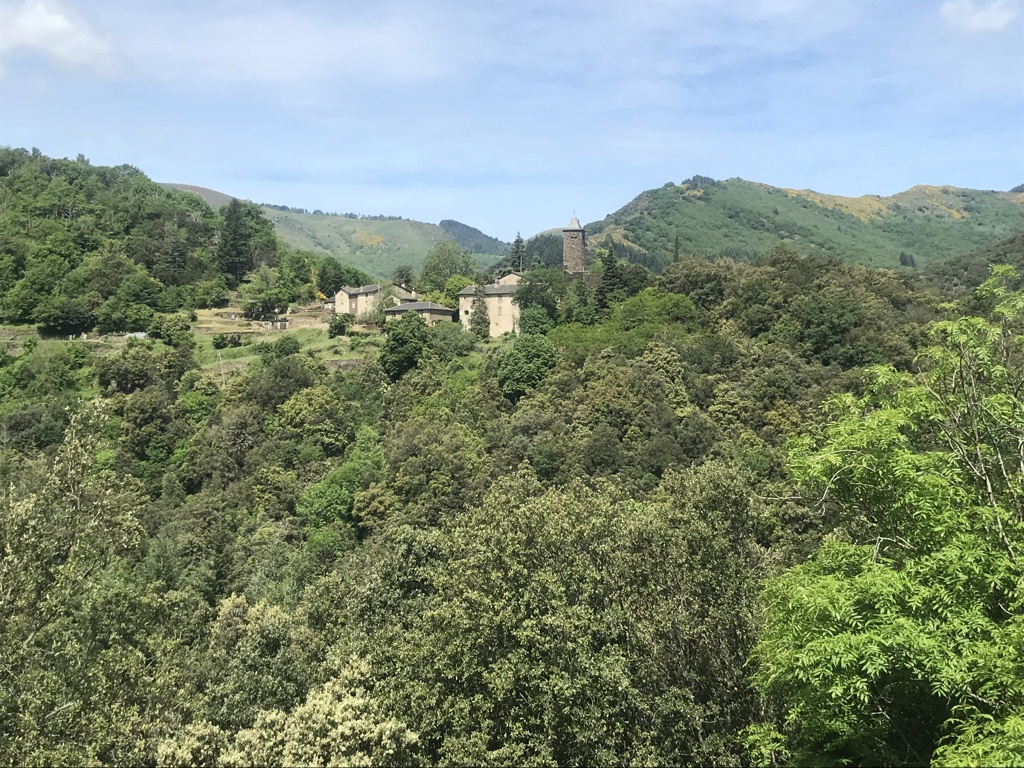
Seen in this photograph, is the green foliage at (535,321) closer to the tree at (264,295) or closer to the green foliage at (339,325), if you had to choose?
the green foliage at (339,325)

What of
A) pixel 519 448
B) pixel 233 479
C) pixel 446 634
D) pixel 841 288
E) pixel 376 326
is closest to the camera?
pixel 446 634

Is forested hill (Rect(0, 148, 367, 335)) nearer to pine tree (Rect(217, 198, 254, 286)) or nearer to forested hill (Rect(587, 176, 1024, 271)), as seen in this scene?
pine tree (Rect(217, 198, 254, 286))

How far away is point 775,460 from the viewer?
36.5 meters

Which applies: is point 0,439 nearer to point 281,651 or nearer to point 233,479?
point 233,479

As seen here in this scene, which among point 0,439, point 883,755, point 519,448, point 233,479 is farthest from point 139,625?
point 0,439

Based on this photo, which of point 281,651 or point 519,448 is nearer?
point 281,651

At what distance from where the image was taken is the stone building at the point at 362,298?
76.1m

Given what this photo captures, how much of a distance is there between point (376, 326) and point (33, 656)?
2313 inches

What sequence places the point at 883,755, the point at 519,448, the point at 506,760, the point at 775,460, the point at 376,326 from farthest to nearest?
the point at 376,326, the point at 519,448, the point at 775,460, the point at 506,760, the point at 883,755

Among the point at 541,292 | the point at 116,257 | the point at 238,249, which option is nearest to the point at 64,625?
the point at 541,292

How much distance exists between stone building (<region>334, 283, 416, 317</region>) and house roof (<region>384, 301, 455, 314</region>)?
3.31 meters

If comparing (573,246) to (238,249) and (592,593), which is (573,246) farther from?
(592,593)

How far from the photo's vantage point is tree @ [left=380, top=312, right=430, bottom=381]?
197 feet

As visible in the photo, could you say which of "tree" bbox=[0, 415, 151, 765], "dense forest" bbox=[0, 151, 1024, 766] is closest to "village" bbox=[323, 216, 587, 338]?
"dense forest" bbox=[0, 151, 1024, 766]
